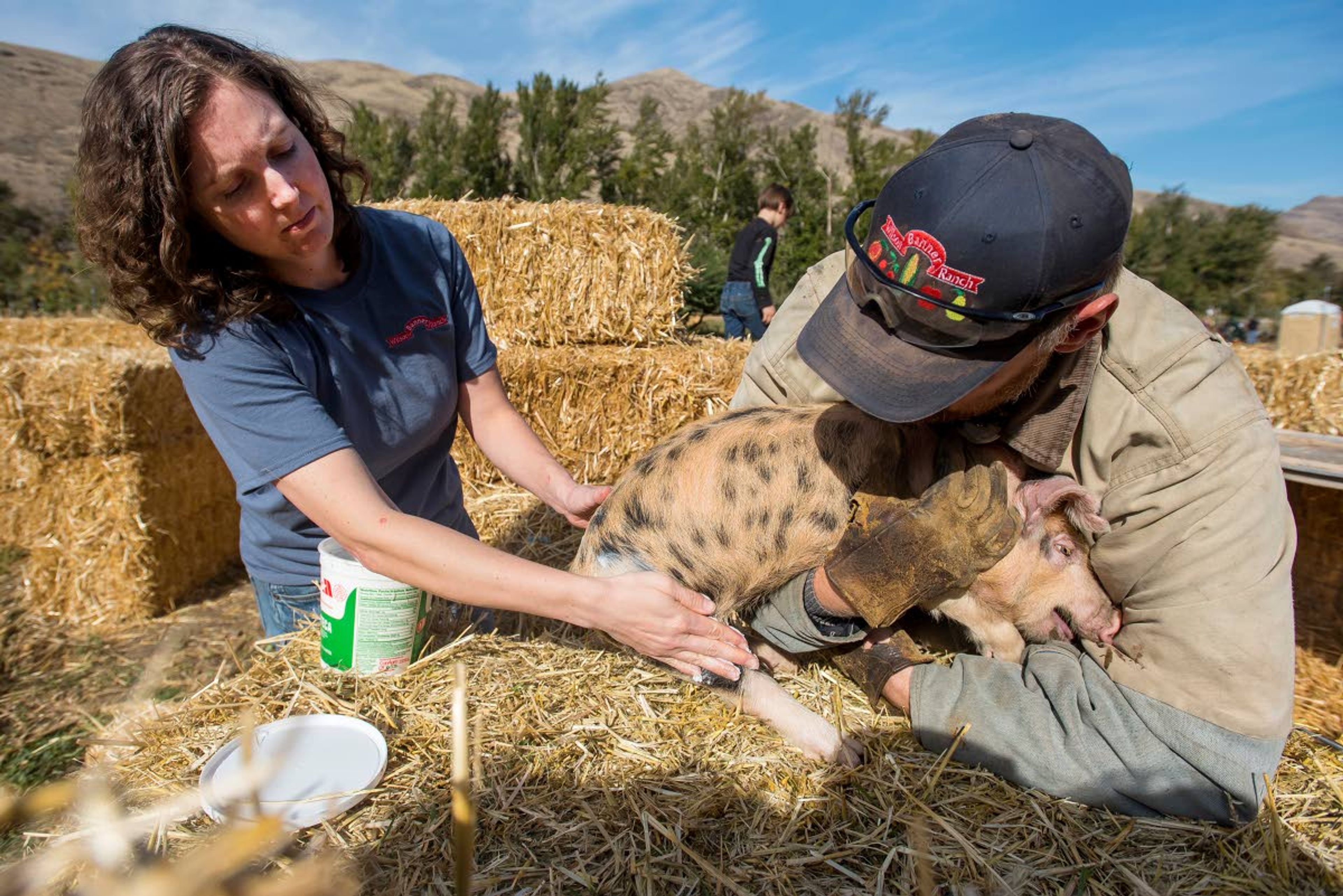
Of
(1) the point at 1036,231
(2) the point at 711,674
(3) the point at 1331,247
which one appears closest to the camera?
(1) the point at 1036,231

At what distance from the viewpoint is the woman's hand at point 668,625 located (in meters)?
2.32

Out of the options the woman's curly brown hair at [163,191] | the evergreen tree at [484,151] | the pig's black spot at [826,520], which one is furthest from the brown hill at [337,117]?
the evergreen tree at [484,151]

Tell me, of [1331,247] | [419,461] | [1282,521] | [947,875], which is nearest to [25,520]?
[419,461]

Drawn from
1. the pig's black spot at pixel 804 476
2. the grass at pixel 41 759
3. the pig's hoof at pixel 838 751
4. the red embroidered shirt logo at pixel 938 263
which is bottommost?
the grass at pixel 41 759

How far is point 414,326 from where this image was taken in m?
3.08

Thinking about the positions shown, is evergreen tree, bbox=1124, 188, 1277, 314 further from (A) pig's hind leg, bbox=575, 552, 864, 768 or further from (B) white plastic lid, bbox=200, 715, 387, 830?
(B) white plastic lid, bbox=200, 715, 387, 830

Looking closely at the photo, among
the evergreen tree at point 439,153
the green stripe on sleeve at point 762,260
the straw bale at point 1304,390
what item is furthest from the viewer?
the evergreen tree at point 439,153

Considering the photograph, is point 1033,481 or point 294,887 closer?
point 294,887

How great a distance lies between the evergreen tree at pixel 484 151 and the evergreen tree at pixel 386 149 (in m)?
3.54

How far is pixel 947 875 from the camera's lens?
1948 millimetres

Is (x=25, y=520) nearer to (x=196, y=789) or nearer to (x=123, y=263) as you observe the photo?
(x=123, y=263)

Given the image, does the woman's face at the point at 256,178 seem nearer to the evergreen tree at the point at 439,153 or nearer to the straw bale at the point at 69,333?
the straw bale at the point at 69,333

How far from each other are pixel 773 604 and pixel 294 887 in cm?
255

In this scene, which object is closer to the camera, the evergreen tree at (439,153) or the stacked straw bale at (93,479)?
the stacked straw bale at (93,479)
